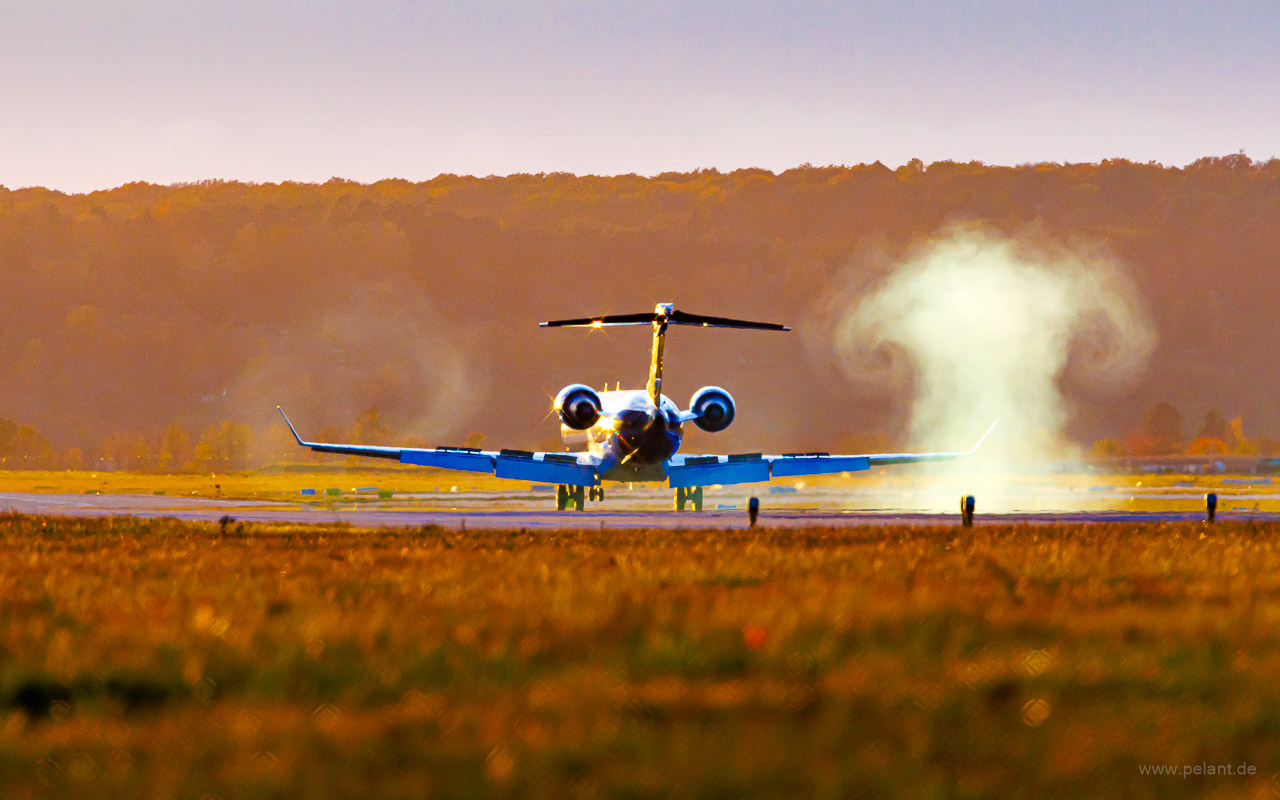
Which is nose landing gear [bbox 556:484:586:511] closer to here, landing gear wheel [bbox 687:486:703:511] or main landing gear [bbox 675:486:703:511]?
main landing gear [bbox 675:486:703:511]

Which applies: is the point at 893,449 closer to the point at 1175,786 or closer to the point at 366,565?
the point at 366,565

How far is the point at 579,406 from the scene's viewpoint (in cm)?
5372

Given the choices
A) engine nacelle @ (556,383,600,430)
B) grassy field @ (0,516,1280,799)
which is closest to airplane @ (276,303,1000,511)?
engine nacelle @ (556,383,600,430)

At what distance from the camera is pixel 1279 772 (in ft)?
21.8

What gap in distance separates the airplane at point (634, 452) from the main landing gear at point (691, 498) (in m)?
0.33

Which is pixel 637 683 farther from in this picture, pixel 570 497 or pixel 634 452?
pixel 570 497

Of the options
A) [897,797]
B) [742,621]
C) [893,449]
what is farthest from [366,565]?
[893,449]

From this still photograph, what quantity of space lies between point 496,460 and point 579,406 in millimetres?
4371

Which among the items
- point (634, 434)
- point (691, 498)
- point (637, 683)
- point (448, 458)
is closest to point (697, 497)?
point (691, 498)

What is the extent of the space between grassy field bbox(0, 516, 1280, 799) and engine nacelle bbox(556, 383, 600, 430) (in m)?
35.3

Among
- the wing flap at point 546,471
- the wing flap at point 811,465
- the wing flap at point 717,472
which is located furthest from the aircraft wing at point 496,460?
the wing flap at point 811,465

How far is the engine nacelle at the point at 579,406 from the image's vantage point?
2114 inches

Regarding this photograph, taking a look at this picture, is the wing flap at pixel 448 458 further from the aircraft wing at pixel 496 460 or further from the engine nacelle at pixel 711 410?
the engine nacelle at pixel 711 410

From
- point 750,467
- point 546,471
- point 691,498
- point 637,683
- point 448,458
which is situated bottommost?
point 691,498
